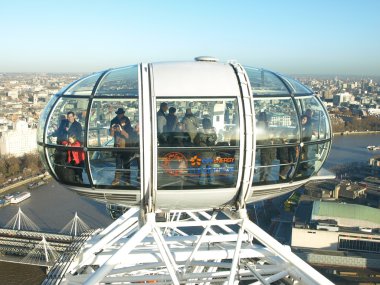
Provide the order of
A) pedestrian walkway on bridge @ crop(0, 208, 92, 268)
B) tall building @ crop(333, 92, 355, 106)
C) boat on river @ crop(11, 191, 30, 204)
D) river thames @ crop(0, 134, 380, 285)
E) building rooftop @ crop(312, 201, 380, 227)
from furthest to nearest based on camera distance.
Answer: tall building @ crop(333, 92, 355, 106)
boat on river @ crop(11, 191, 30, 204)
building rooftop @ crop(312, 201, 380, 227)
pedestrian walkway on bridge @ crop(0, 208, 92, 268)
river thames @ crop(0, 134, 380, 285)

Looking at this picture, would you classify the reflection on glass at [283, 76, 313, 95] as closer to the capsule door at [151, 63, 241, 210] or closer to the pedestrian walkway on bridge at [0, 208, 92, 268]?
the capsule door at [151, 63, 241, 210]

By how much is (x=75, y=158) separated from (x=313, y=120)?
112cm

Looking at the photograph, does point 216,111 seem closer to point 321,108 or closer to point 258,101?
point 258,101

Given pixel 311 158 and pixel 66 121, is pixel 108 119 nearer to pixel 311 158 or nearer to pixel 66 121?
pixel 66 121

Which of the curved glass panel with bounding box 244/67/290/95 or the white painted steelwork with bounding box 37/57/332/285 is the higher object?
the curved glass panel with bounding box 244/67/290/95

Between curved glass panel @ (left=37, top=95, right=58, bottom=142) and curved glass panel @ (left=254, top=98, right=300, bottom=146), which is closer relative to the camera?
curved glass panel @ (left=254, top=98, right=300, bottom=146)

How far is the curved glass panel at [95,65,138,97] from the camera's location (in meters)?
2.22

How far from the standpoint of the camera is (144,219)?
91.8 inches

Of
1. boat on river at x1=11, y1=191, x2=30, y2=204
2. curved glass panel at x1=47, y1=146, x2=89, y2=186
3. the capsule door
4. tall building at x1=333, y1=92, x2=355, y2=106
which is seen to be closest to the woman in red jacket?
curved glass panel at x1=47, y1=146, x2=89, y2=186

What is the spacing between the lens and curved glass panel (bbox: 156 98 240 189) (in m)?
2.17

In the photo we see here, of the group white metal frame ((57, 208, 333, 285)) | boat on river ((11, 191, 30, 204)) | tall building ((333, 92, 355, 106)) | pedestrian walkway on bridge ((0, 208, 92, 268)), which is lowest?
boat on river ((11, 191, 30, 204))

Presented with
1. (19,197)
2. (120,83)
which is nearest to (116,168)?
(120,83)

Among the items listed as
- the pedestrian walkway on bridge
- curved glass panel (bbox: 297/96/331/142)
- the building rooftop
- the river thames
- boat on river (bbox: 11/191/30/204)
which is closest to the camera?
curved glass panel (bbox: 297/96/331/142)

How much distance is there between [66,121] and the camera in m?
2.31
